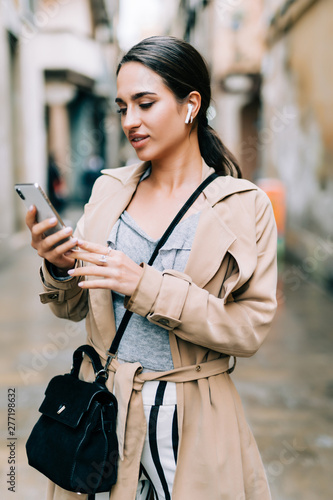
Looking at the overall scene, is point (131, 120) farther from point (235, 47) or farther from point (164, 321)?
point (235, 47)

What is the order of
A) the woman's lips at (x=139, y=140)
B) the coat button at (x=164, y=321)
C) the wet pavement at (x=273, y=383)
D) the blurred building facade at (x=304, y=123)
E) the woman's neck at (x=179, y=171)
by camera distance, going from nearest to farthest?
the coat button at (x=164, y=321) < the woman's lips at (x=139, y=140) < the woman's neck at (x=179, y=171) < the wet pavement at (x=273, y=383) < the blurred building facade at (x=304, y=123)

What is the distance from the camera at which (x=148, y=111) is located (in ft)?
4.84

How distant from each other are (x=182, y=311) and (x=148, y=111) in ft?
1.86

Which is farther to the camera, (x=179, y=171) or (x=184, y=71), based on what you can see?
(x=179, y=171)

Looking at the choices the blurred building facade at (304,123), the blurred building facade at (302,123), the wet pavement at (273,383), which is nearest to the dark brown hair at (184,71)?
the wet pavement at (273,383)

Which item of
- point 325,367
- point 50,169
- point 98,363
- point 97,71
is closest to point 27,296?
point 325,367

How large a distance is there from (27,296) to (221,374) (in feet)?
18.4

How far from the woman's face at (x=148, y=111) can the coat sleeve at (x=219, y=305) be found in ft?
1.09

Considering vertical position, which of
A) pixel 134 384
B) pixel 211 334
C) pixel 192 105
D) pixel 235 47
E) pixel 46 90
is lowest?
pixel 134 384

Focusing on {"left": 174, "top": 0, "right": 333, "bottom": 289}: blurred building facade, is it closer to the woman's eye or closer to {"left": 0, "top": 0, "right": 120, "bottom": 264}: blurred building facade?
the woman's eye

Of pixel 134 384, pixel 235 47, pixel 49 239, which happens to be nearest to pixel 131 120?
pixel 49 239

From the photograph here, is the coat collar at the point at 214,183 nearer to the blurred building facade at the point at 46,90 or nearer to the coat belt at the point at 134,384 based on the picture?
the coat belt at the point at 134,384

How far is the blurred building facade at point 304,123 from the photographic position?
748cm

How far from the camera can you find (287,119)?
9938 millimetres
